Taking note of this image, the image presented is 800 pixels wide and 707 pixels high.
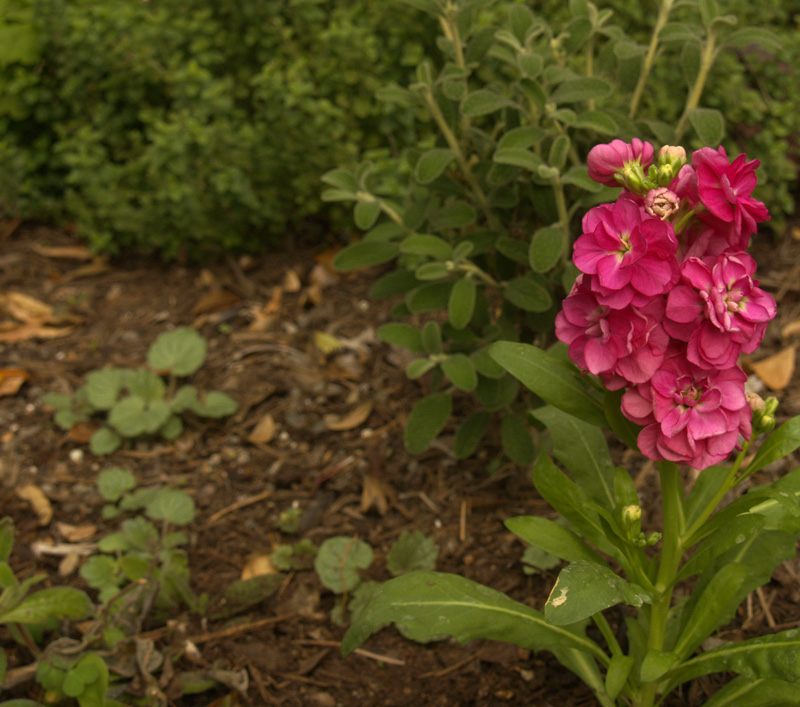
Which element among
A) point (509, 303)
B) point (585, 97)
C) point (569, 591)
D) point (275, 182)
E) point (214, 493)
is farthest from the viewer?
point (275, 182)

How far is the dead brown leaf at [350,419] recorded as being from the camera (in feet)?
9.58

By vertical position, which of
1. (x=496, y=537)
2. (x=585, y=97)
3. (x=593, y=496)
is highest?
(x=585, y=97)

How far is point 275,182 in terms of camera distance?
353 cm

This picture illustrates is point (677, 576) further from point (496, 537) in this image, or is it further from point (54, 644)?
point (54, 644)

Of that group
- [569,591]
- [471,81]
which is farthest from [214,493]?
[471,81]

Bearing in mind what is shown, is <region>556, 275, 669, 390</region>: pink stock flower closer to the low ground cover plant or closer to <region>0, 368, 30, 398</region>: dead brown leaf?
the low ground cover plant

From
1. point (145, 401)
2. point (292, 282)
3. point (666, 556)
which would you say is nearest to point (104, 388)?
point (145, 401)

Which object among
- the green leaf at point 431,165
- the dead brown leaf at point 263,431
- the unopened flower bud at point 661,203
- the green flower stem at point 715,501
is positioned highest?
the unopened flower bud at point 661,203

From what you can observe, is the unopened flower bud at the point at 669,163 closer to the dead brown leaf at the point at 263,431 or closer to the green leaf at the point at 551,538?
the green leaf at the point at 551,538

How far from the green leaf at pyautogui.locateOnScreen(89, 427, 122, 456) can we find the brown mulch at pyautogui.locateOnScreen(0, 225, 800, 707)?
0.16ft

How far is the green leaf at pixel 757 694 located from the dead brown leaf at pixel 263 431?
68.4 inches

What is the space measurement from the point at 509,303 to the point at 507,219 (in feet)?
0.95

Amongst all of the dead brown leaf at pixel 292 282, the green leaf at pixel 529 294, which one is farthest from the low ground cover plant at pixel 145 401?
the green leaf at pixel 529 294

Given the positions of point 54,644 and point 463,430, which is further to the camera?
point 463,430
